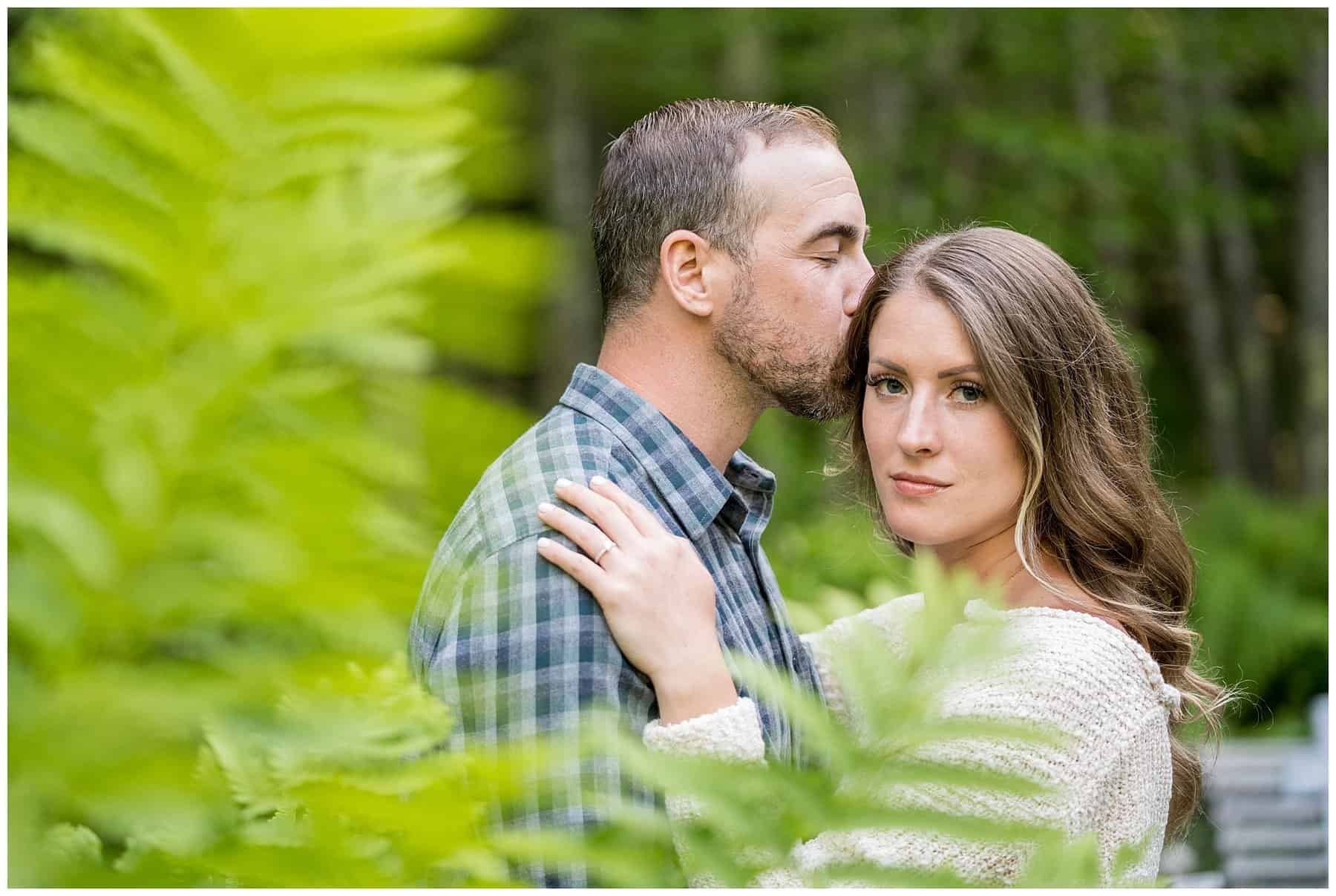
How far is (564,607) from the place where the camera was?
1.92 metres

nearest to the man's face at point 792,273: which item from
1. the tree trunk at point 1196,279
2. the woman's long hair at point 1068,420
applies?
the woman's long hair at point 1068,420

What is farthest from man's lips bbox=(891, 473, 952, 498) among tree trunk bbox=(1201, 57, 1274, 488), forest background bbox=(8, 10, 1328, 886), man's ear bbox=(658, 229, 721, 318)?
tree trunk bbox=(1201, 57, 1274, 488)

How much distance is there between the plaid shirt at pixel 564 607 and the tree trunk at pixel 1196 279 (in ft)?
32.6

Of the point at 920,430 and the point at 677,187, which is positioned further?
the point at 677,187

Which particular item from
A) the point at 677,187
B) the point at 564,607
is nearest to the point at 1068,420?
the point at 677,187

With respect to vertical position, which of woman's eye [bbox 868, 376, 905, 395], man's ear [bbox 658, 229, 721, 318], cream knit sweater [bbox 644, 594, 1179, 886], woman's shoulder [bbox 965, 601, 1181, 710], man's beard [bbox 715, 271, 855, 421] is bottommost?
cream knit sweater [bbox 644, 594, 1179, 886]

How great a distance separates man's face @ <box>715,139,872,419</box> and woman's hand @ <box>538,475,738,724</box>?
61 centimetres

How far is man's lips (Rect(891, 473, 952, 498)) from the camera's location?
2395mm

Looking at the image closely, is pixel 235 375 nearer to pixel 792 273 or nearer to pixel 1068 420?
pixel 792 273

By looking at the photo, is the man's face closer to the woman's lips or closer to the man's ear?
the man's ear

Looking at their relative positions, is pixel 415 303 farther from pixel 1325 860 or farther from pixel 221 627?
pixel 1325 860

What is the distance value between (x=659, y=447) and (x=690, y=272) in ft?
1.19

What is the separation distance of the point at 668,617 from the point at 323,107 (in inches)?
60.6

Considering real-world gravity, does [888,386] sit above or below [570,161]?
below
